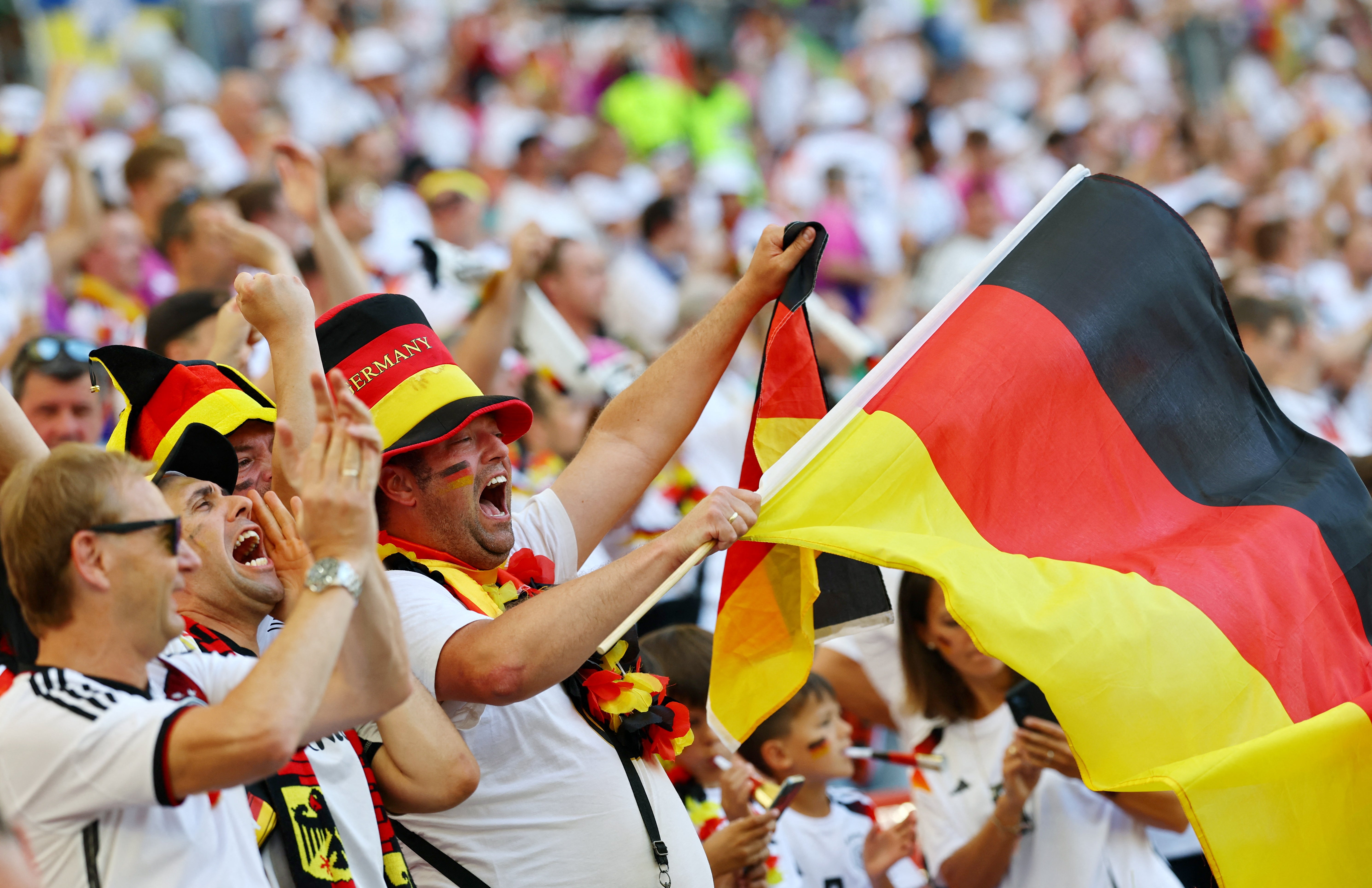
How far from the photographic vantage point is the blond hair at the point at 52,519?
240 centimetres

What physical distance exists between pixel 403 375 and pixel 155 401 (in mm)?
560

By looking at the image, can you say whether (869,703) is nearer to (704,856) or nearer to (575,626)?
(704,856)

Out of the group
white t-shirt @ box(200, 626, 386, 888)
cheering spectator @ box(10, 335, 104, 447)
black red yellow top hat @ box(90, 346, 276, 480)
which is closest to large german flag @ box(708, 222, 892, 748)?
white t-shirt @ box(200, 626, 386, 888)

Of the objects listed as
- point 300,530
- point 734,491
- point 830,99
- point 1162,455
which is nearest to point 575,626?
point 734,491

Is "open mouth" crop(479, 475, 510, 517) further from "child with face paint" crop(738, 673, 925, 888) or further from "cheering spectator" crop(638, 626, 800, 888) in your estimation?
"child with face paint" crop(738, 673, 925, 888)

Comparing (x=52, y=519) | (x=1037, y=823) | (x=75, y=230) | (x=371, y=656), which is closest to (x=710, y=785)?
(x=1037, y=823)

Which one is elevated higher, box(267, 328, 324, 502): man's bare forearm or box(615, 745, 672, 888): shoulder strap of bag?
box(267, 328, 324, 502): man's bare forearm

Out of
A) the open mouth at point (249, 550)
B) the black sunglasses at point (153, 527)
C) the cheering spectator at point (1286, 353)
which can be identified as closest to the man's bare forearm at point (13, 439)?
the open mouth at point (249, 550)

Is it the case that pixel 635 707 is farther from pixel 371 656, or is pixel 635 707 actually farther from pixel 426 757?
pixel 371 656

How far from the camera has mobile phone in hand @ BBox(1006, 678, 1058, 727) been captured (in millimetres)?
4203

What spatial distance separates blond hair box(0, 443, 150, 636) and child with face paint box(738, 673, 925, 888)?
8.06ft

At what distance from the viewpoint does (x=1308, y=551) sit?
12.0ft

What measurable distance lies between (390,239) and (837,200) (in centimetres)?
418

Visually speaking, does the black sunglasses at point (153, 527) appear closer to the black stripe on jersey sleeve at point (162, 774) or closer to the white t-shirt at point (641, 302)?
the black stripe on jersey sleeve at point (162, 774)
